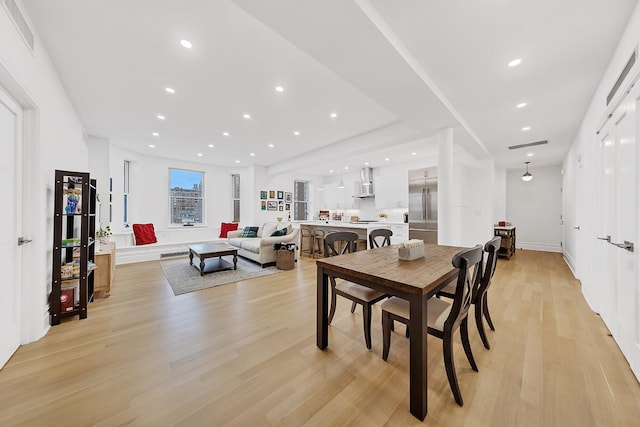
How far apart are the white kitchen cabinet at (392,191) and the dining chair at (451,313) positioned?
5318 millimetres

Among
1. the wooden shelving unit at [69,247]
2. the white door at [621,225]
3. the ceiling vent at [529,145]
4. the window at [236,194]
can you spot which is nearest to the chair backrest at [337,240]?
the white door at [621,225]

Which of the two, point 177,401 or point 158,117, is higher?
point 158,117

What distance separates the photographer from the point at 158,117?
4000mm

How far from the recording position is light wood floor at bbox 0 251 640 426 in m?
1.37

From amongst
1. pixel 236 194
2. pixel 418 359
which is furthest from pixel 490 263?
Result: pixel 236 194

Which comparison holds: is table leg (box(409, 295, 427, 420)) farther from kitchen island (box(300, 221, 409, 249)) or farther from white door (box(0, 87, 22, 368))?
kitchen island (box(300, 221, 409, 249))

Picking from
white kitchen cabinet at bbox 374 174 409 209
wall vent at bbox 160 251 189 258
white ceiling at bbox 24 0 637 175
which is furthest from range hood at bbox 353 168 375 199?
wall vent at bbox 160 251 189 258

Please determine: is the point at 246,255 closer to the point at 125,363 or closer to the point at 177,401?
the point at 125,363

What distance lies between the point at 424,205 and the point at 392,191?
160 centimetres

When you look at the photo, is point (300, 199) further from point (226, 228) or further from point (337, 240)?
point (337, 240)

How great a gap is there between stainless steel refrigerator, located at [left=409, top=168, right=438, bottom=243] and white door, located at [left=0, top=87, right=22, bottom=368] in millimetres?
6128

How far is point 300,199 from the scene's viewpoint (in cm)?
951

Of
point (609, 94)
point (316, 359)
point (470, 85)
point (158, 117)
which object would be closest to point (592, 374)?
point (316, 359)

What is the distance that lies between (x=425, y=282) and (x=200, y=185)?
784cm
